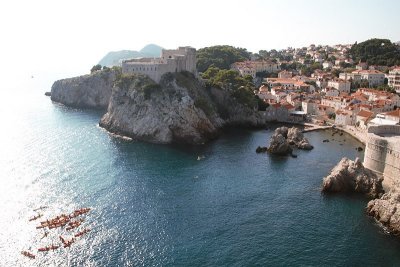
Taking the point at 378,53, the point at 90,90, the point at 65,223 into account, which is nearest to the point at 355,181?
the point at 65,223

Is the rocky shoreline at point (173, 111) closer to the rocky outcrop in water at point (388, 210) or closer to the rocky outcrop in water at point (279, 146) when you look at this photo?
the rocky outcrop in water at point (279, 146)

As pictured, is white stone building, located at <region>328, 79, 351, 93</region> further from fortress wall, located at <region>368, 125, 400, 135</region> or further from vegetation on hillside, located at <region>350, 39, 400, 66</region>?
fortress wall, located at <region>368, 125, 400, 135</region>

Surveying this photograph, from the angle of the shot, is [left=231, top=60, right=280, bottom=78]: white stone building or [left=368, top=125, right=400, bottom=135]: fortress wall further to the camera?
[left=231, top=60, right=280, bottom=78]: white stone building

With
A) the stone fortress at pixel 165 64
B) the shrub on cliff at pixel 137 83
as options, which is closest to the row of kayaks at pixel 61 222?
the shrub on cliff at pixel 137 83

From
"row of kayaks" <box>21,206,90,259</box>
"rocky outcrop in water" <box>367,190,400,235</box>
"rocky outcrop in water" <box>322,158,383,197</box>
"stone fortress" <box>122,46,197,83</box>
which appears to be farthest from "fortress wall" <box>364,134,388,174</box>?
"stone fortress" <box>122,46,197,83</box>

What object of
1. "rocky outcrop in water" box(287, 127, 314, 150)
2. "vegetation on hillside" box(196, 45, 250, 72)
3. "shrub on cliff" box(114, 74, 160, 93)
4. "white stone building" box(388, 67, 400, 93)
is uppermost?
"vegetation on hillside" box(196, 45, 250, 72)

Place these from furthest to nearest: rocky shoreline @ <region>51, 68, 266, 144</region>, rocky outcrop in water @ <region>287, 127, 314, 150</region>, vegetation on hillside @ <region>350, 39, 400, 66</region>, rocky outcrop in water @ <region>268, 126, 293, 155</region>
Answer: vegetation on hillside @ <region>350, 39, 400, 66</region>
rocky shoreline @ <region>51, 68, 266, 144</region>
rocky outcrop in water @ <region>287, 127, 314, 150</region>
rocky outcrop in water @ <region>268, 126, 293, 155</region>

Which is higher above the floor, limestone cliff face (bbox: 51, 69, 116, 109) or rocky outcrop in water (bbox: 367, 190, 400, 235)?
limestone cliff face (bbox: 51, 69, 116, 109)

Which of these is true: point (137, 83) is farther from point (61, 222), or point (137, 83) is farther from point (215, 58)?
point (215, 58)

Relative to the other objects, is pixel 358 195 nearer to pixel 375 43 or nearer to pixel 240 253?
pixel 240 253
